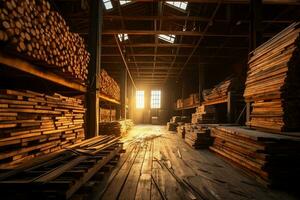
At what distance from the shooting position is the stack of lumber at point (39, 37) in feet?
9.66

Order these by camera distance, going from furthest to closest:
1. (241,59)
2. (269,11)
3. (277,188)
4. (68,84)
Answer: (241,59)
(269,11)
(68,84)
(277,188)

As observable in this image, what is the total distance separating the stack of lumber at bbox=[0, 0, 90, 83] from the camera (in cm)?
294

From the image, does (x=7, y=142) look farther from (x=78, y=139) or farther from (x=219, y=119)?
(x=219, y=119)

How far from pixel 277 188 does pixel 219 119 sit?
922 cm

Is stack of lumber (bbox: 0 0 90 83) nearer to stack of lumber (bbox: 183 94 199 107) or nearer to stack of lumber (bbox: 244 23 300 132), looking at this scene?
stack of lumber (bbox: 244 23 300 132)

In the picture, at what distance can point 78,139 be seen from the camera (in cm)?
598

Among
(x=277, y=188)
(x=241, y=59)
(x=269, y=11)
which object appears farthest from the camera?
(x=241, y=59)

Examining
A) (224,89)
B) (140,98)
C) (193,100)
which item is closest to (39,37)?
(224,89)

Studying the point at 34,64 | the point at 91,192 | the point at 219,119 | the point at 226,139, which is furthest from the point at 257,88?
the point at 219,119

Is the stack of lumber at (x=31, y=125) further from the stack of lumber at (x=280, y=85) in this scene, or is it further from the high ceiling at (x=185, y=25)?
the high ceiling at (x=185, y=25)

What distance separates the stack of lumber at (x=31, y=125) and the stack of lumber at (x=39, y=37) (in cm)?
71

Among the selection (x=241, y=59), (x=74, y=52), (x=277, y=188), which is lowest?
(x=277, y=188)

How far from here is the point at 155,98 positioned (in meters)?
30.6

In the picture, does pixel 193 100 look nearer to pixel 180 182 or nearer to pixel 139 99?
pixel 180 182
